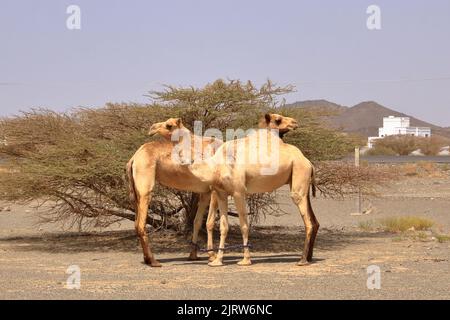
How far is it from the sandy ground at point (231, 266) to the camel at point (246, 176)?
0.65 metres

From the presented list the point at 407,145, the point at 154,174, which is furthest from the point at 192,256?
the point at 407,145

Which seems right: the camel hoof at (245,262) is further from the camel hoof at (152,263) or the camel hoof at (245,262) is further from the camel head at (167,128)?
the camel head at (167,128)

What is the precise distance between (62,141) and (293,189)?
18.9 feet

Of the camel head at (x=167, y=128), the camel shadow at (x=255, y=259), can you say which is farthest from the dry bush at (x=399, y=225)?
the camel head at (x=167, y=128)

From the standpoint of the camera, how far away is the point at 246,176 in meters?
14.9

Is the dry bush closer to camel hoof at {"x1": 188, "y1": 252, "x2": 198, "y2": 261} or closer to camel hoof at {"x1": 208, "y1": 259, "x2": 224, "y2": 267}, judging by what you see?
camel hoof at {"x1": 188, "y1": 252, "x2": 198, "y2": 261}

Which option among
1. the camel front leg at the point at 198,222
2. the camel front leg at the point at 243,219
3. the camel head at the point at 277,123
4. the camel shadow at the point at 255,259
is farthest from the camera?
the camel front leg at the point at 198,222

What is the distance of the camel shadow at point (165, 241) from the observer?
18406mm

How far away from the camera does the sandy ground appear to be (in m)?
11.5

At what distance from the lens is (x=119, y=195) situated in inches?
718

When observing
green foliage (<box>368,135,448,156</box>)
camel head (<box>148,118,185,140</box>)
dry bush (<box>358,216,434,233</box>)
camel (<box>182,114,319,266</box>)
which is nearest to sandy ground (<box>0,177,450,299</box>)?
dry bush (<box>358,216,434,233</box>)

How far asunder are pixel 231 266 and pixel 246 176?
1582 millimetres

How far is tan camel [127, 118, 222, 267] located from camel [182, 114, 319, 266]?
260mm

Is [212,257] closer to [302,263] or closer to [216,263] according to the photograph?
[216,263]
